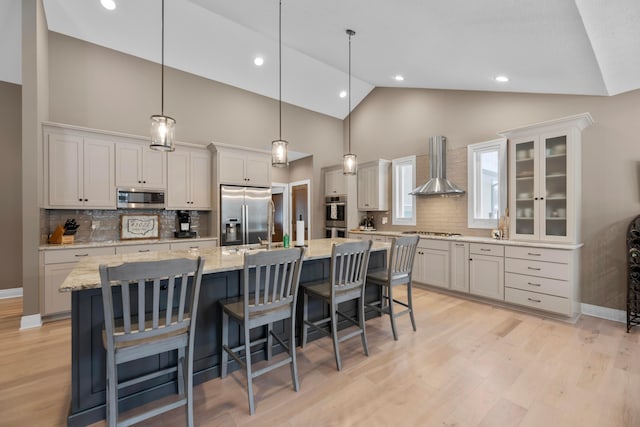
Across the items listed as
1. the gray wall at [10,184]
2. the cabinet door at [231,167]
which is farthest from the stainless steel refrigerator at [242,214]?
the gray wall at [10,184]

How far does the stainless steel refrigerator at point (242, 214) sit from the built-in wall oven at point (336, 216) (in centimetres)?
173

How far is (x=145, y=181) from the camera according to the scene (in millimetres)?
4242

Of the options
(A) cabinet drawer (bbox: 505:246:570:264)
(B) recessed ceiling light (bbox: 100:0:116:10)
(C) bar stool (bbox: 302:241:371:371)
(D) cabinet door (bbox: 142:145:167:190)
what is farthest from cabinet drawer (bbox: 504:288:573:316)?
(B) recessed ceiling light (bbox: 100:0:116:10)

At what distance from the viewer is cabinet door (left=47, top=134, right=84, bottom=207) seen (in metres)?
3.59

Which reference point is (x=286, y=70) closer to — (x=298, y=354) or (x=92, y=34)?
(x=92, y=34)

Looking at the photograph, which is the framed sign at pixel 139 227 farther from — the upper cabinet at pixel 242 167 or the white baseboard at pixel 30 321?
the white baseboard at pixel 30 321

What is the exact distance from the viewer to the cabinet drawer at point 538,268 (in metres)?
3.38

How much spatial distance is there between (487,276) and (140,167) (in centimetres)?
522

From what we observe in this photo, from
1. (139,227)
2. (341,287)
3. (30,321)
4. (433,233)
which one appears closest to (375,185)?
(433,233)

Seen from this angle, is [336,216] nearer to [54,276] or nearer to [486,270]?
[486,270]

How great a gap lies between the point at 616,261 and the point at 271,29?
17.6ft

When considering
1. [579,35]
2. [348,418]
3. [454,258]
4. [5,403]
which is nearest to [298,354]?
[348,418]

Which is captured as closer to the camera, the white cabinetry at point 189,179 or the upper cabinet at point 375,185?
the white cabinetry at point 189,179

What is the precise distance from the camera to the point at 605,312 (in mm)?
3531
